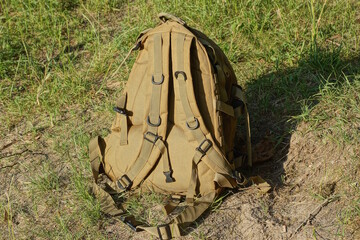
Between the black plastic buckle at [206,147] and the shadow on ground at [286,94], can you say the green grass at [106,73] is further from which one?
the black plastic buckle at [206,147]

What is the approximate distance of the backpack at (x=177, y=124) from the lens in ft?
11.5

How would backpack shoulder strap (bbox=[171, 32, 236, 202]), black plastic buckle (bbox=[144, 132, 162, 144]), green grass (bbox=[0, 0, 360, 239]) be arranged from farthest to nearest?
green grass (bbox=[0, 0, 360, 239]) < black plastic buckle (bbox=[144, 132, 162, 144]) < backpack shoulder strap (bbox=[171, 32, 236, 202])

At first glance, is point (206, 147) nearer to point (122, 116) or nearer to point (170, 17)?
point (122, 116)

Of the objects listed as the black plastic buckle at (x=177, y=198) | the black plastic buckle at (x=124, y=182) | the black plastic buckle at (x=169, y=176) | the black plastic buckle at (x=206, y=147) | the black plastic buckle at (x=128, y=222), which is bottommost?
the black plastic buckle at (x=128, y=222)

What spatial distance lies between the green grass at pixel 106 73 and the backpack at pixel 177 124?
1.19 ft

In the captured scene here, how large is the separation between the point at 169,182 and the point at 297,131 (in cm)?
86

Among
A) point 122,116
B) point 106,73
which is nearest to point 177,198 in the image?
point 122,116

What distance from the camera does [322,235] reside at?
3408 millimetres

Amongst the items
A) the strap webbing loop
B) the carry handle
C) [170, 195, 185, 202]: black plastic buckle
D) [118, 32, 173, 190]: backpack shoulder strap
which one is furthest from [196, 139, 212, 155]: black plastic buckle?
the carry handle

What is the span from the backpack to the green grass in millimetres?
364

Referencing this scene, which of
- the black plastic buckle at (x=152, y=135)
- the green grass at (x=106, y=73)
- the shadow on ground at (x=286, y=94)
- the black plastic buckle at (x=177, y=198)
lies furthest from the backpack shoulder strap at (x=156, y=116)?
the shadow on ground at (x=286, y=94)

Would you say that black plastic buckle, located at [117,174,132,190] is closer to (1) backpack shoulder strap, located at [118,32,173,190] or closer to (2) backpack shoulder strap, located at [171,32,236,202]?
(1) backpack shoulder strap, located at [118,32,173,190]

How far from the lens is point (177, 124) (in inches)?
142

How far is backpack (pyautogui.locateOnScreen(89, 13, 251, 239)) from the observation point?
3.50 metres
